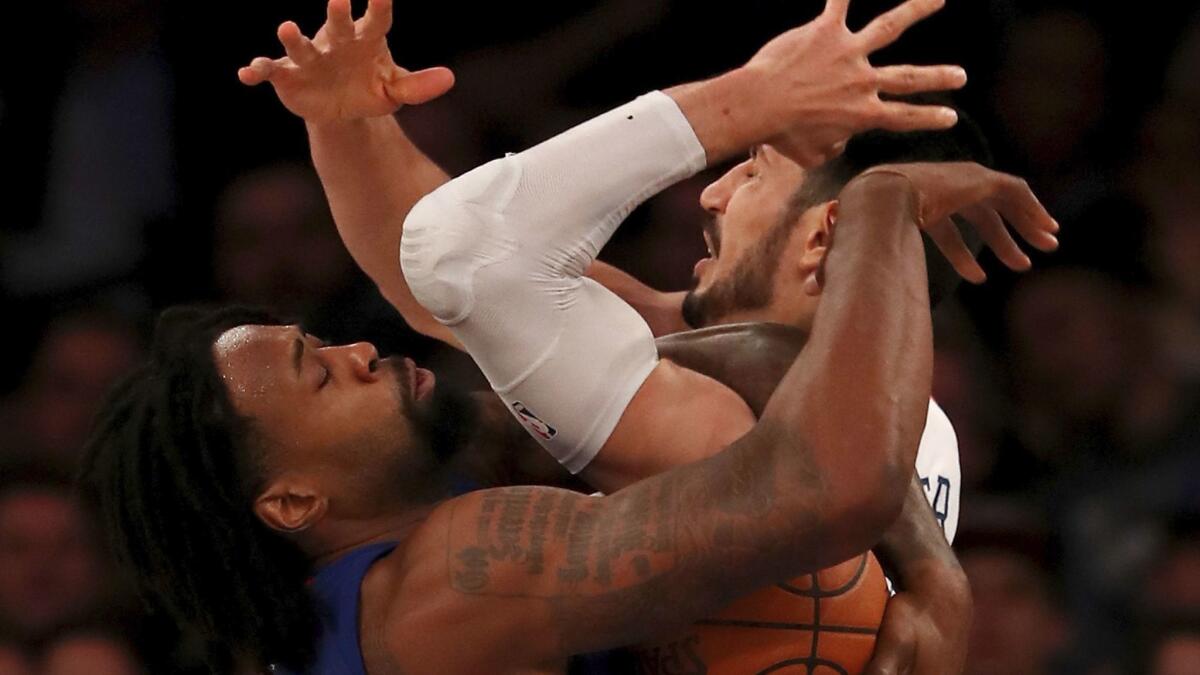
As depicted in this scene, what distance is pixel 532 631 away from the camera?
1.86 meters

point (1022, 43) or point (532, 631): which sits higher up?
point (532, 631)

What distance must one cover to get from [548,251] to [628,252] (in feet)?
6.42

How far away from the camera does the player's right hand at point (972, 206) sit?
1987mm

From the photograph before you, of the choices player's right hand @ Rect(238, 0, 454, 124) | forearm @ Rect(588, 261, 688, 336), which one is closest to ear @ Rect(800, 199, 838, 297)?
forearm @ Rect(588, 261, 688, 336)

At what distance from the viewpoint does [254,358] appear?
6.63ft

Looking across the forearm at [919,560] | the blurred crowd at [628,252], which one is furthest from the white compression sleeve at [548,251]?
the blurred crowd at [628,252]

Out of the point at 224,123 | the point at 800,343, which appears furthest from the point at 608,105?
the point at 800,343

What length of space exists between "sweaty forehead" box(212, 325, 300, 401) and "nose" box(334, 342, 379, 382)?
67mm

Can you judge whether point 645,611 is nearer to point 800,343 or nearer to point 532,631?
point 532,631

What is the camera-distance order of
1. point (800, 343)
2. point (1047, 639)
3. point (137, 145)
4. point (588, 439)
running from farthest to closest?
1. point (137, 145)
2. point (1047, 639)
3. point (800, 343)
4. point (588, 439)

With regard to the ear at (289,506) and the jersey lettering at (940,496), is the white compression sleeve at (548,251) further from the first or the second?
the jersey lettering at (940,496)

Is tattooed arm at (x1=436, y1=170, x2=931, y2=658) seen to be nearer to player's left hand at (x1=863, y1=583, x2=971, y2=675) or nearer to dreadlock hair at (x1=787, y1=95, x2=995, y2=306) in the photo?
player's left hand at (x1=863, y1=583, x2=971, y2=675)

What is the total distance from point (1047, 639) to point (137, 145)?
2104mm

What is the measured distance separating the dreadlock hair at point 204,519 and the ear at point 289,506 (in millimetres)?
15
